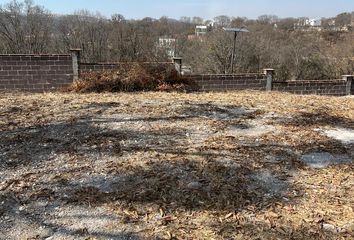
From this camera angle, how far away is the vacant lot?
8.13 feet

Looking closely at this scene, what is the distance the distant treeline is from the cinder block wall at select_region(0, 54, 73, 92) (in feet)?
36.0

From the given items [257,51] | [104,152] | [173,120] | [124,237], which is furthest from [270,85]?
[257,51]

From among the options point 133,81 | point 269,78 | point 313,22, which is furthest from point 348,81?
point 313,22

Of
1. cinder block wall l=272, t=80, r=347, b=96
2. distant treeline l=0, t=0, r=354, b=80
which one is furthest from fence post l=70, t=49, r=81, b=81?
distant treeline l=0, t=0, r=354, b=80

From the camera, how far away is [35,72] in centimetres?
1135

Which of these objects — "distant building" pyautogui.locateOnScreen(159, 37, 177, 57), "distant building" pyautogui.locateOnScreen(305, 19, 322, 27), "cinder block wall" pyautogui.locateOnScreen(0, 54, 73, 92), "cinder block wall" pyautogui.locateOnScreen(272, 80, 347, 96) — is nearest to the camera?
"cinder block wall" pyautogui.locateOnScreen(0, 54, 73, 92)

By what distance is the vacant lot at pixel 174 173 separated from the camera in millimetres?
2477

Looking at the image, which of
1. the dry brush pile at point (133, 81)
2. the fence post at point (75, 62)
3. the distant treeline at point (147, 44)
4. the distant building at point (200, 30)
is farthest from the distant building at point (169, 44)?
the dry brush pile at point (133, 81)

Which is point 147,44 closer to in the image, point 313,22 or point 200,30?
point 200,30

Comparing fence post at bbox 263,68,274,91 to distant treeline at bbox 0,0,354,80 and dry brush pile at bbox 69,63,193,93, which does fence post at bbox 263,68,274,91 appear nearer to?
dry brush pile at bbox 69,63,193,93

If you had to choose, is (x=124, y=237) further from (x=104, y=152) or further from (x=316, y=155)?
(x=316, y=155)

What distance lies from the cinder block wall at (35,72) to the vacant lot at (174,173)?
652cm

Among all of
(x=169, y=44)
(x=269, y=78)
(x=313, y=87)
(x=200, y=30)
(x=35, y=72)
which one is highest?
(x=200, y=30)

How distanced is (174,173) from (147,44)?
20917 millimetres
